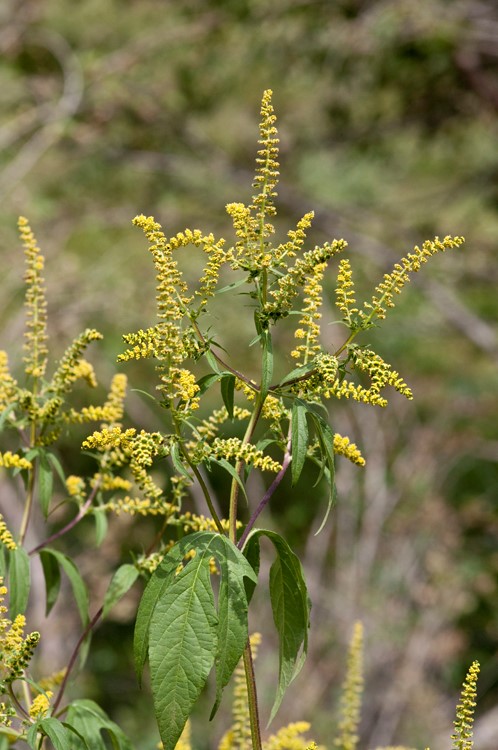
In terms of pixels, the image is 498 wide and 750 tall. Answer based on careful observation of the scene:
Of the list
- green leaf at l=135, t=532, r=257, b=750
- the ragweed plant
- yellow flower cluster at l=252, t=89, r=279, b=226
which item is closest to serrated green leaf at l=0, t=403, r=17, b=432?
the ragweed plant

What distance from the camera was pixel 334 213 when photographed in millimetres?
11266

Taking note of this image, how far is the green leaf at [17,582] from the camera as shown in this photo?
163 cm

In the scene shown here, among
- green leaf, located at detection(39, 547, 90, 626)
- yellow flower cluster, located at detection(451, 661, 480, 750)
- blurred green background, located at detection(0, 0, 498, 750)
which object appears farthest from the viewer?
blurred green background, located at detection(0, 0, 498, 750)

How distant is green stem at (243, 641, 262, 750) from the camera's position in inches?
51.8

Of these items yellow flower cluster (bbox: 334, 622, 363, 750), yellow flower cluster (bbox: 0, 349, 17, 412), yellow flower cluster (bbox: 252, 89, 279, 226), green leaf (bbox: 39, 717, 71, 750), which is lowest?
green leaf (bbox: 39, 717, 71, 750)

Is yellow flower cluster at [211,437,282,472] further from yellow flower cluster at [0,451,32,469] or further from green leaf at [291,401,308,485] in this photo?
yellow flower cluster at [0,451,32,469]

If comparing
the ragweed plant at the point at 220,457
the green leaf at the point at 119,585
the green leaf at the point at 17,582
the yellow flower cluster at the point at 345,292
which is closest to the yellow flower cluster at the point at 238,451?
the ragweed plant at the point at 220,457

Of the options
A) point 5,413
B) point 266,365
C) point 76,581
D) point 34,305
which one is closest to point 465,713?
point 266,365

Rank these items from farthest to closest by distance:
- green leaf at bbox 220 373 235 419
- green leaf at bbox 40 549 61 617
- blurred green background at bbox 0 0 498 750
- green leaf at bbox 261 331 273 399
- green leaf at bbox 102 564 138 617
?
blurred green background at bbox 0 0 498 750, green leaf at bbox 40 549 61 617, green leaf at bbox 102 564 138 617, green leaf at bbox 220 373 235 419, green leaf at bbox 261 331 273 399

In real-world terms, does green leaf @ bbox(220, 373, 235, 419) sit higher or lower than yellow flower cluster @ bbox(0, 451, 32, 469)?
higher

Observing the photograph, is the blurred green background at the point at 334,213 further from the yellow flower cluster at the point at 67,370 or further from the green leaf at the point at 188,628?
the green leaf at the point at 188,628

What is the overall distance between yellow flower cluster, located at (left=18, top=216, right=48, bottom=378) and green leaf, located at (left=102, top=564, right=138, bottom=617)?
0.41 metres

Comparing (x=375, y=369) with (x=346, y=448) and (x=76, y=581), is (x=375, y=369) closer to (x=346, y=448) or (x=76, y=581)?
(x=346, y=448)

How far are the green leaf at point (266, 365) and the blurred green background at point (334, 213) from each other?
652 centimetres
